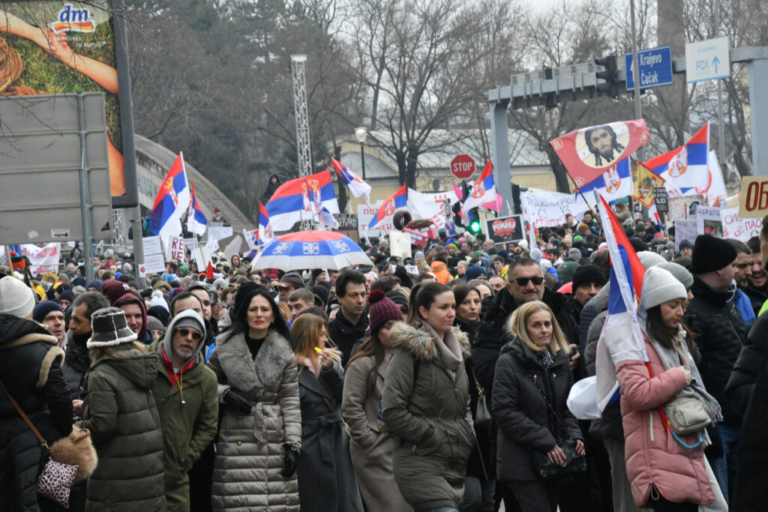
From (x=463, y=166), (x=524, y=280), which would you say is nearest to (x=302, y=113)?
(x=463, y=166)

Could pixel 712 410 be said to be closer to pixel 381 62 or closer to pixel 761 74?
pixel 761 74

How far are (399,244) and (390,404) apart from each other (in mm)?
16132

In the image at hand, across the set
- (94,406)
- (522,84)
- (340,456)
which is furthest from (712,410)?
(522,84)

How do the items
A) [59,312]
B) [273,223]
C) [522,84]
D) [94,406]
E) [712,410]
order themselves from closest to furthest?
[712,410], [94,406], [59,312], [273,223], [522,84]

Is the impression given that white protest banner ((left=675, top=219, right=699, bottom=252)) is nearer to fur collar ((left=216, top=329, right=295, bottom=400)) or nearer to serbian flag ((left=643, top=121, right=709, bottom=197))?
fur collar ((left=216, top=329, right=295, bottom=400))

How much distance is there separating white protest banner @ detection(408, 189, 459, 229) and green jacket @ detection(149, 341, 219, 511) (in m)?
22.2

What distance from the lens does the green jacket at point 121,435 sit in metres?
5.95

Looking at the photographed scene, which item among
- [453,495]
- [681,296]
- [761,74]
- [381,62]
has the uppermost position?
[381,62]

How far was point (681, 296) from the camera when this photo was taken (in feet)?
17.9

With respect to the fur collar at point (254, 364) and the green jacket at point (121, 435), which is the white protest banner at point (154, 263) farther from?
the green jacket at point (121, 435)

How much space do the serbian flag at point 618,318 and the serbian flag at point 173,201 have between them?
48.1 ft

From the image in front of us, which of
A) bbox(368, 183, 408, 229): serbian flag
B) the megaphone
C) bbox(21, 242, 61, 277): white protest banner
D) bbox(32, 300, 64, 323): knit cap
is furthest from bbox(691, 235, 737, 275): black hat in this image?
the megaphone

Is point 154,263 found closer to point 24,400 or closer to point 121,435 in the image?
point 121,435

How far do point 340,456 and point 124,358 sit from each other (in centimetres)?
187
